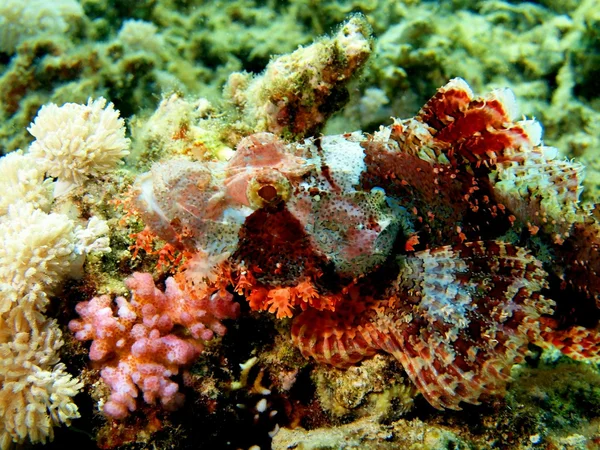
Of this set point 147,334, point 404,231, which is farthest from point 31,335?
point 404,231

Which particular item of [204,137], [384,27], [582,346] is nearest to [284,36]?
[384,27]

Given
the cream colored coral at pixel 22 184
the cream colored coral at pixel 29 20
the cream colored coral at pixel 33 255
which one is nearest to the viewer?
the cream colored coral at pixel 33 255

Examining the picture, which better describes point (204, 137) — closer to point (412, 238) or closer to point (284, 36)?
point (412, 238)

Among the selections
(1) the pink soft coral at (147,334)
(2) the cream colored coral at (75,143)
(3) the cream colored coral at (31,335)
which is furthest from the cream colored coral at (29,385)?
(2) the cream colored coral at (75,143)

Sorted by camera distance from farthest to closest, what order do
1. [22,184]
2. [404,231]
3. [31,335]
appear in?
[22,184] → [404,231] → [31,335]

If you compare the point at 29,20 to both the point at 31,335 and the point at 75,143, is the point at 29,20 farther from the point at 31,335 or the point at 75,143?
the point at 31,335

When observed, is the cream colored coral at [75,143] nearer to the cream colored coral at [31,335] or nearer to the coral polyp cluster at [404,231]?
the cream colored coral at [31,335]
